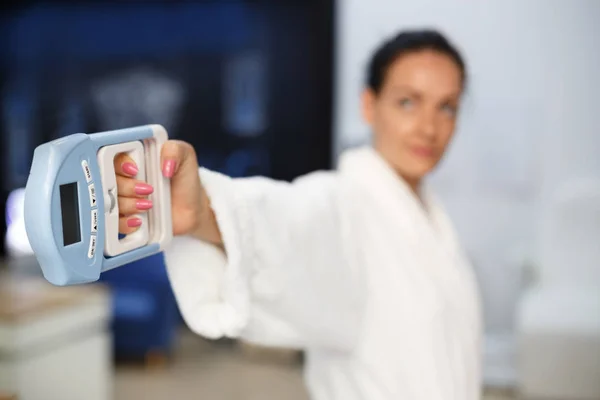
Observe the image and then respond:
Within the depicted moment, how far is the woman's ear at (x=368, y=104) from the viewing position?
655 mm

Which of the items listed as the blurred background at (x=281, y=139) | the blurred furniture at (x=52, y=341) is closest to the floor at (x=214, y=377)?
the blurred background at (x=281, y=139)

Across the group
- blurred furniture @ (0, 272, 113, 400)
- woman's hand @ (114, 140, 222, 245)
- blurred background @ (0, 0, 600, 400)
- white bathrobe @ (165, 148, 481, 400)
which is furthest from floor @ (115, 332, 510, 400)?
woman's hand @ (114, 140, 222, 245)

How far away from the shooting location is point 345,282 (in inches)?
20.8

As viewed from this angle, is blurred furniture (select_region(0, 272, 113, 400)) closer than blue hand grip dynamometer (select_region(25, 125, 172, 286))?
No

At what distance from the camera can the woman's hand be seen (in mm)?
360

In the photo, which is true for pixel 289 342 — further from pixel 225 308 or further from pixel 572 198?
pixel 572 198

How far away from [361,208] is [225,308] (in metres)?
0.20

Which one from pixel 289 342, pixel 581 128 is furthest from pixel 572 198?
pixel 289 342

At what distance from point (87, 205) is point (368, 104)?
0.38 metres

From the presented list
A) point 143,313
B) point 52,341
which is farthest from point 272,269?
point 143,313

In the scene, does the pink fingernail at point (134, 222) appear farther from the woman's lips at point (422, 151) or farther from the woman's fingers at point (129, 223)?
the woman's lips at point (422, 151)

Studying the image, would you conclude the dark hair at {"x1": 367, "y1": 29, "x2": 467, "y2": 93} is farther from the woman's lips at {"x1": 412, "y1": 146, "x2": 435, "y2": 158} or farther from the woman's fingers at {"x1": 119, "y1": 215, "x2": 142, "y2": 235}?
the woman's fingers at {"x1": 119, "y1": 215, "x2": 142, "y2": 235}

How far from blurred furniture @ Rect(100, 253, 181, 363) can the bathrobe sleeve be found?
1.45 m

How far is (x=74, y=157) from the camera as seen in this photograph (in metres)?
0.32
